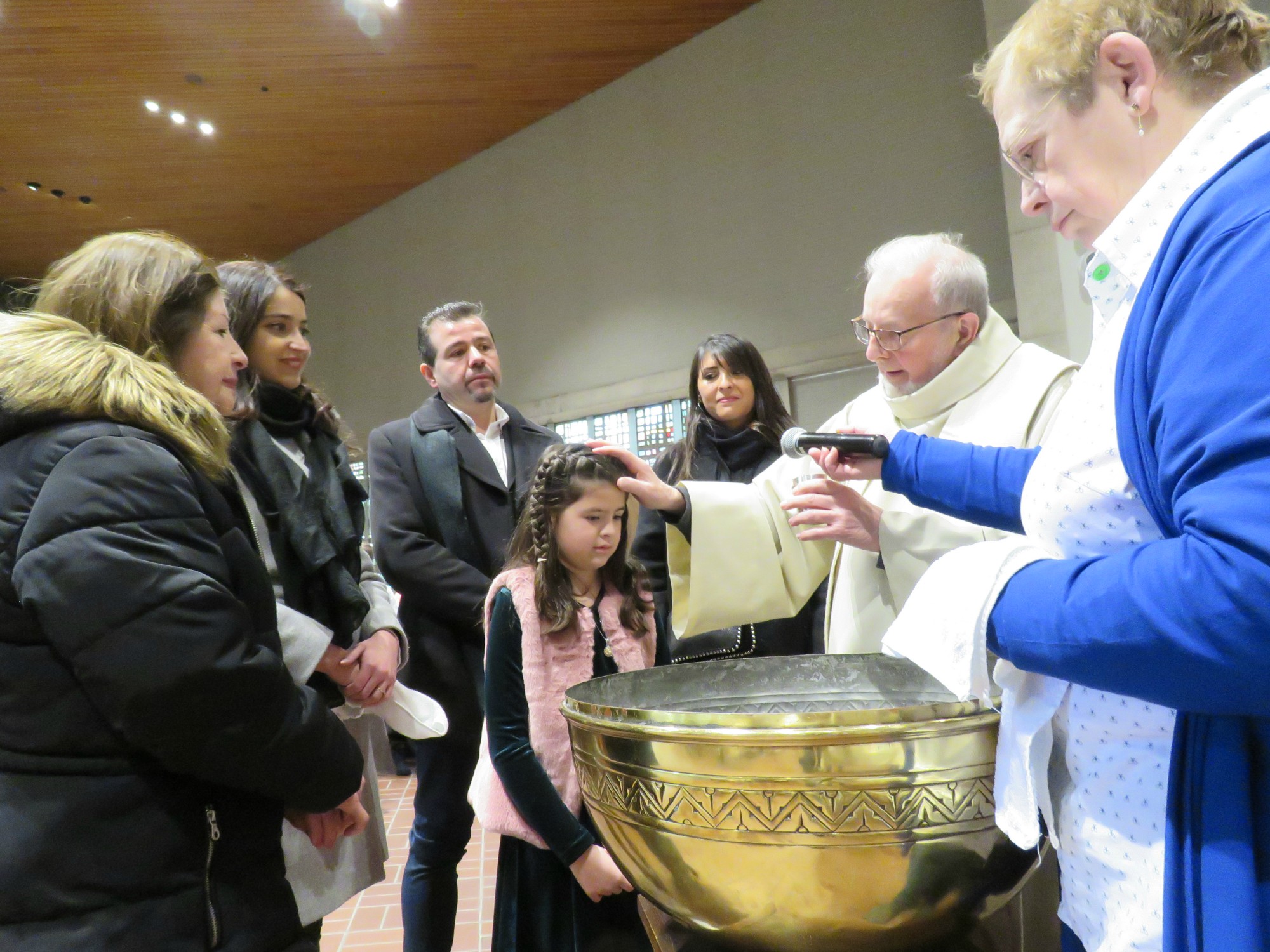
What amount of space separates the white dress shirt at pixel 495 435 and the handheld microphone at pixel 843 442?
1.50 meters

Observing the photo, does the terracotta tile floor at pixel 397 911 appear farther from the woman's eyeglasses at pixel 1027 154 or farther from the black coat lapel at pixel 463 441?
the woman's eyeglasses at pixel 1027 154

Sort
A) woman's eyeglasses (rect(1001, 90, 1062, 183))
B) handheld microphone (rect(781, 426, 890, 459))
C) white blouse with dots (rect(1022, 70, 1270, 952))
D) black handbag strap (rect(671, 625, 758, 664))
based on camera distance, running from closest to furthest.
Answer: white blouse with dots (rect(1022, 70, 1270, 952))
woman's eyeglasses (rect(1001, 90, 1062, 183))
handheld microphone (rect(781, 426, 890, 459))
black handbag strap (rect(671, 625, 758, 664))

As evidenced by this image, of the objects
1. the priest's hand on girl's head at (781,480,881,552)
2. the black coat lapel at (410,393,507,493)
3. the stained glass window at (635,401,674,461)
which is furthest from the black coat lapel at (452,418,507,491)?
the stained glass window at (635,401,674,461)

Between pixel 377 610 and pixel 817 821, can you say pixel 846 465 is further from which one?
pixel 377 610

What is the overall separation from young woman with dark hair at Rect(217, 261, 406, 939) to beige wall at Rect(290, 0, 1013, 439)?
→ 12.6 feet

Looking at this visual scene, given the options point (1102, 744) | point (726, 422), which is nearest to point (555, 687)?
point (1102, 744)

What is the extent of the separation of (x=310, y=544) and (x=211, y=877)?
712mm

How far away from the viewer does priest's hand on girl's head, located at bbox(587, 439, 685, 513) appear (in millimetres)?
1677

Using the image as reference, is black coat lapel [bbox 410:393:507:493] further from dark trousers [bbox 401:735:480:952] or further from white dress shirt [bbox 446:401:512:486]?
dark trousers [bbox 401:735:480:952]

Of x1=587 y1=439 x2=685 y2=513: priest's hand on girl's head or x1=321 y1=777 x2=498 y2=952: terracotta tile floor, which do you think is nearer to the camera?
x1=587 y1=439 x2=685 y2=513: priest's hand on girl's head

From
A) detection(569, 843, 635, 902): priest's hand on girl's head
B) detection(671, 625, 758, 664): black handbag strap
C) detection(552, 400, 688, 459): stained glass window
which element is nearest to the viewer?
detection(569, 843, 635, 902): priest's hand on girl's head

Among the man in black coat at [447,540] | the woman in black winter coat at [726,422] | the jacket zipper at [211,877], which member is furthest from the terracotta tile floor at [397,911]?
the jacket zipper at [211,877]

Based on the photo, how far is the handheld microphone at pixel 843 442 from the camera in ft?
4.01

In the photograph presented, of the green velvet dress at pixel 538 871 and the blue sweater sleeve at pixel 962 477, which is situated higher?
the blue sweater sleeve at pixel 962 477
